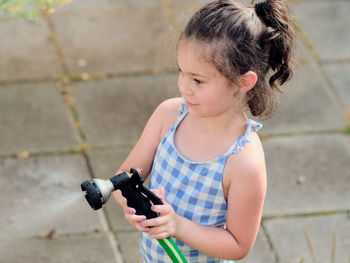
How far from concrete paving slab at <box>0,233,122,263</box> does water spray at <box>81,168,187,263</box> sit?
1328 mm

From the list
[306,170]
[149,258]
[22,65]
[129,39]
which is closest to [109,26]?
[129,39]

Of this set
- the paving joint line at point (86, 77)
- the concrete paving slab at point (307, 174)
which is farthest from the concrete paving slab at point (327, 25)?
the paving joint line at point (86, 77)

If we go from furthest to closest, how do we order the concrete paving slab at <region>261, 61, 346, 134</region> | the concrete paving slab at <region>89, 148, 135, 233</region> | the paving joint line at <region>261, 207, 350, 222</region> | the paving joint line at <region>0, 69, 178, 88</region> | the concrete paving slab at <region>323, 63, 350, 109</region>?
the concrete paving slab at <region>323, 63, 350, 109</region> → the paving joint line at <region>0, 69, 178, 88</region> → the concrete paving slab at <region>261, 61, 346, 134</region> → the paving joint line at <region>261, 207, 350, 222</region> → the concrete paving slab at <region>89, 148, 135, 233</region>

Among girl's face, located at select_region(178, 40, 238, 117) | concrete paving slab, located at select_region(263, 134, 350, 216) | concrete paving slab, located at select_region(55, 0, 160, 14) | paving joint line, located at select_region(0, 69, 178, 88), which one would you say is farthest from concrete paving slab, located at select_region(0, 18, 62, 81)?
girl's face, located at select_region(178, 40, 238, 117)

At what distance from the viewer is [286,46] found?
2.12 m

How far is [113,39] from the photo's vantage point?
491 cm

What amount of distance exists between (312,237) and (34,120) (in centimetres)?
184

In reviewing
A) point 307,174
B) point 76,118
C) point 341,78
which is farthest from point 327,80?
point 76,118

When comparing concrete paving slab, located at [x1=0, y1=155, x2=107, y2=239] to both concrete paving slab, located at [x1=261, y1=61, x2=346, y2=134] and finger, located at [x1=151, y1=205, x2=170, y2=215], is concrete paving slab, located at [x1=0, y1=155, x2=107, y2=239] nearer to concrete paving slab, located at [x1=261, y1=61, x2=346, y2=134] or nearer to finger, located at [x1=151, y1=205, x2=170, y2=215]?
concrete paving slab, located at [x1=261, y1=61, x2=346, y2=134]

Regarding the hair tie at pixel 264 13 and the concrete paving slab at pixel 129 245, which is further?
the concrete paving slab at pixel 129 245

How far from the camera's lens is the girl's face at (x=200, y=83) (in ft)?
6.64

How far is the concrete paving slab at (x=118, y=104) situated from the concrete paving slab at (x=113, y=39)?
0.49ft

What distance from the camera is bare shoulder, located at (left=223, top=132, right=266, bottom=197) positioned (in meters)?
2.11

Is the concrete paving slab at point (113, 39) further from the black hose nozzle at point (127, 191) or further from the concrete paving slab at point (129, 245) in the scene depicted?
the black hose nozzle at point (127, 191)
